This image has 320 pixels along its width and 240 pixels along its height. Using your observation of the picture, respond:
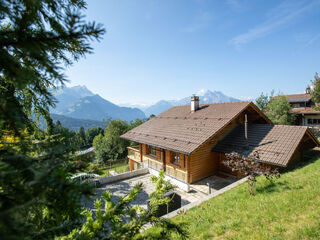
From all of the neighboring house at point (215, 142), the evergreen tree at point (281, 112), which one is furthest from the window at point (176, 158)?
the evergreen tree at point (281, 112)

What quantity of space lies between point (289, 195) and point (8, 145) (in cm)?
748

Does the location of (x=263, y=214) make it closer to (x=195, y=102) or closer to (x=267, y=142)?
(x=267, y=142)

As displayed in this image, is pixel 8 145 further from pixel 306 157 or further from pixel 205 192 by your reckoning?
pixel 306 157

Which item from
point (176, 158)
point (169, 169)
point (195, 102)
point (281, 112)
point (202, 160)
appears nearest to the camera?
point (202, 160)

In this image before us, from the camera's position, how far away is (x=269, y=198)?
578 cm

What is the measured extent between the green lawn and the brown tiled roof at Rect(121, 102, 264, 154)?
3.97 m

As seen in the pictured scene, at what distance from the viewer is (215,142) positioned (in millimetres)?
11922

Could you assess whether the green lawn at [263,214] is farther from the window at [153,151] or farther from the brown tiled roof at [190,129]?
the window at [153,151]

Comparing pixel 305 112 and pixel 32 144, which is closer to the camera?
pixel 32 144

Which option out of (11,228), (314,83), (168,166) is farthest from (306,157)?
(11,228)

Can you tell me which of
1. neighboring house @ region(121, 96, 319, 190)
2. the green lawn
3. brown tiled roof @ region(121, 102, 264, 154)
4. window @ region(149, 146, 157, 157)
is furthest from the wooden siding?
window @ region(149, 146, 157, 157)

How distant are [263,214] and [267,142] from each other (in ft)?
22.4

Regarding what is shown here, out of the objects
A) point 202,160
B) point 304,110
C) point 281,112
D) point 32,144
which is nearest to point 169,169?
point 202,160

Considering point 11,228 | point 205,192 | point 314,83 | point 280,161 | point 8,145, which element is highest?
point 314,83
